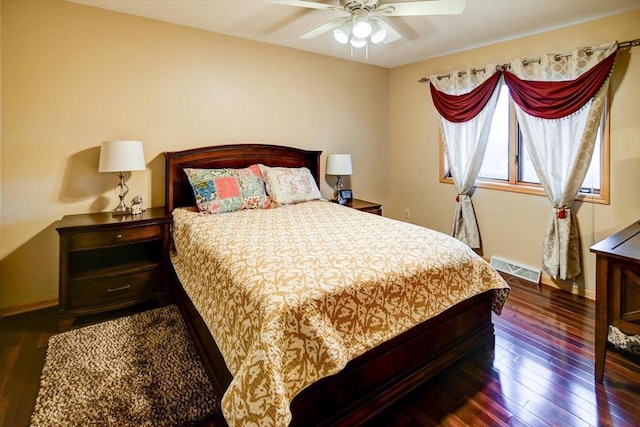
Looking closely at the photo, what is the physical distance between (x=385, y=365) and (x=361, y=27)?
2098mm

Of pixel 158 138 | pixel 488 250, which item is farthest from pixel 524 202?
pixel 158 138

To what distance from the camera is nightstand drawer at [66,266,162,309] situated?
244 centimetres

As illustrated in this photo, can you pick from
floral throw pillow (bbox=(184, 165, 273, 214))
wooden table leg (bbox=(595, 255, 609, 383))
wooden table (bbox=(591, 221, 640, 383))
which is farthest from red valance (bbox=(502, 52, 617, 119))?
floral throw pillow (bbox=(184, 165, 273, 214))

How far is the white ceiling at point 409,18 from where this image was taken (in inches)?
102

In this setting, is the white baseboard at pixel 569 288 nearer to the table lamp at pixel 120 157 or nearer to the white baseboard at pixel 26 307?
the table lamp at pixel 120 157

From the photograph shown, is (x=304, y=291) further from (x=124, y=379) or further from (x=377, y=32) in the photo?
(x=377, y=32)

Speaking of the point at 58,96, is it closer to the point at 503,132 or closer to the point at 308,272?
the point at 308,272

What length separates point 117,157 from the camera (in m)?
2.64

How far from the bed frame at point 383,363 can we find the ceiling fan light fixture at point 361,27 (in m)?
1.87

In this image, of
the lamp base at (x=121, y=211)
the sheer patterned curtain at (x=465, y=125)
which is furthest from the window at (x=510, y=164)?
the lamp base at (x=121, y=211)

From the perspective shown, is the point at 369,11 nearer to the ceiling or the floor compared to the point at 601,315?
nearer to the ceiling

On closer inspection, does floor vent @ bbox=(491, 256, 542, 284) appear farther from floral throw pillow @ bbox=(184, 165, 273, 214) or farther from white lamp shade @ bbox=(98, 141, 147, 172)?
white lamp shade @ bbox=(98, 141, 147, 172)

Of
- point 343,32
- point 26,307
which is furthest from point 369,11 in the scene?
point 26,307

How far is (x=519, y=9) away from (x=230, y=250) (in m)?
2.88
